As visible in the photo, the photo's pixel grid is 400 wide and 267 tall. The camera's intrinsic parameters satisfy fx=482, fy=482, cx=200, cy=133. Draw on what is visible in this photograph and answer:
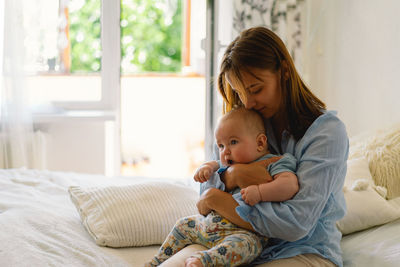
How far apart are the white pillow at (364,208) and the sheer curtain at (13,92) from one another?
6.63 ft

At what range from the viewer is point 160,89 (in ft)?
18.8

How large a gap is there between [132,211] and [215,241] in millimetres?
448

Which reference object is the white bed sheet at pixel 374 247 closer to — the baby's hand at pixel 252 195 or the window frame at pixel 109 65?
the baby's hand at pixel 252 195

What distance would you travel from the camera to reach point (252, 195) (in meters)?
1.19

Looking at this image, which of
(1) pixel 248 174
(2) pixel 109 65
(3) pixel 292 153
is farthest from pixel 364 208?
(2) pixel 109 65

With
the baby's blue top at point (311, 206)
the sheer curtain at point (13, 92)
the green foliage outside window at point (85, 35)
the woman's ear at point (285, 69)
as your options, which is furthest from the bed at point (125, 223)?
the green foliage outside window at point (85, 35)

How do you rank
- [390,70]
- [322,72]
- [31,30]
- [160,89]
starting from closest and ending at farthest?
1. [390,70]
2. [31,30]
3. [322,72]
4. [160,89]

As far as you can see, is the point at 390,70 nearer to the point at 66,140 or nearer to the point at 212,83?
the point at 212,83

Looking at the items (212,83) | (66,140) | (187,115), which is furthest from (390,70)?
(187,115)

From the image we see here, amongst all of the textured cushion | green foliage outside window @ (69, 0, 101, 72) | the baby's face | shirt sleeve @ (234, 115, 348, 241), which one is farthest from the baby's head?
green foliage outside window @ (69, 0, 101, 72)

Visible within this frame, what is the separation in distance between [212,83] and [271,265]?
77.9 inches

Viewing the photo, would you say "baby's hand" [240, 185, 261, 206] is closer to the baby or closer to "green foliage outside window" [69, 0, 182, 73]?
the baby

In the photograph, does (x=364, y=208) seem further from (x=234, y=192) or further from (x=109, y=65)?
(x=109, y=65)

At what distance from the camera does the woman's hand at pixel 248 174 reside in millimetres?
1242
